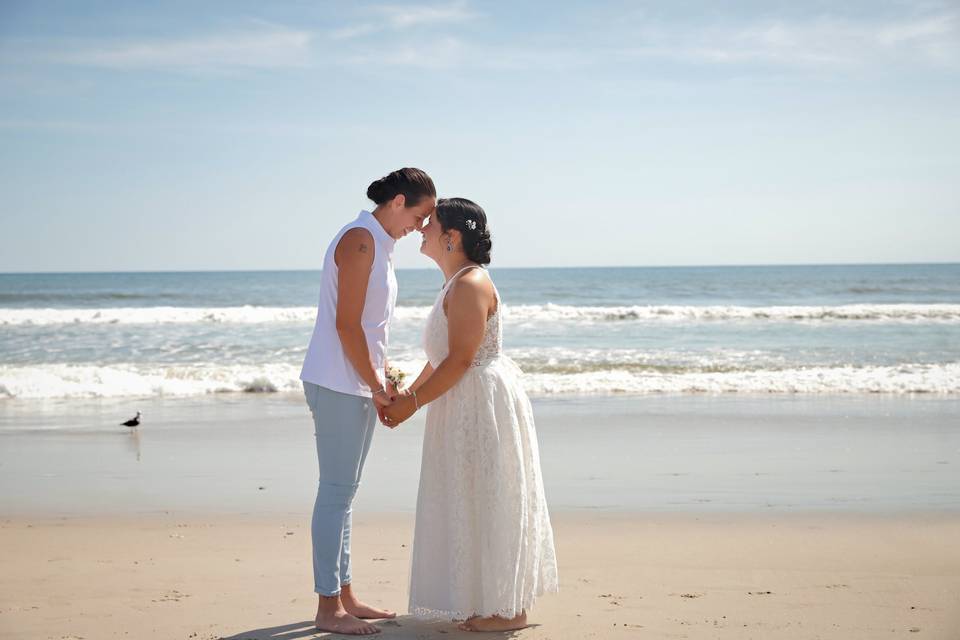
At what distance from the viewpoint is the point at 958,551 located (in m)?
4.73

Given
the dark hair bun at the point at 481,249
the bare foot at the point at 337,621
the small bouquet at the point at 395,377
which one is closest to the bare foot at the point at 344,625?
the bare foot at the point at 337,621

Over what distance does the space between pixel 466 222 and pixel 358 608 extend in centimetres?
171

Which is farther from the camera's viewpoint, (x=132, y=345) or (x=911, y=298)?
(x=911, y=298)

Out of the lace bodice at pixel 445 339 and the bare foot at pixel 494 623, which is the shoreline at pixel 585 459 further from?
the lace bodice at pixel 445 339

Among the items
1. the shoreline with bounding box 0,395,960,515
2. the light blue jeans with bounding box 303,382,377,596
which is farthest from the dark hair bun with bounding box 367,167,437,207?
the shoreline with bounding box 0,395,960,515

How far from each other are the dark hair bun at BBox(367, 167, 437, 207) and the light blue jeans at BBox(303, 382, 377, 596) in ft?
2.64

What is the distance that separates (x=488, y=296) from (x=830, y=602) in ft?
6.82

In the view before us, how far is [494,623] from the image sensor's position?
11.8 feet

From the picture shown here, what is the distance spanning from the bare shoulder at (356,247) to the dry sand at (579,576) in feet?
5.00

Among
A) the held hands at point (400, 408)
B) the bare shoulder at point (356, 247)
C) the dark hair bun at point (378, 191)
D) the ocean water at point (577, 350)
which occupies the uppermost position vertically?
the dark hair bun at point (378, 191)

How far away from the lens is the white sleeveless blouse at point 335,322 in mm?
3451

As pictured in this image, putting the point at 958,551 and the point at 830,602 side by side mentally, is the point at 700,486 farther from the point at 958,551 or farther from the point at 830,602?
the point at 830,602

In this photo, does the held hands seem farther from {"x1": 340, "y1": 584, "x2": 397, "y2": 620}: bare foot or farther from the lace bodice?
{"x1": 340, "y1": 584, "x2": 397, "y2": 620}: bare foot

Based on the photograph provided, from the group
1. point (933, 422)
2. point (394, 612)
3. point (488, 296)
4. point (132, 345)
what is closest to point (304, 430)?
point (394, 612)
